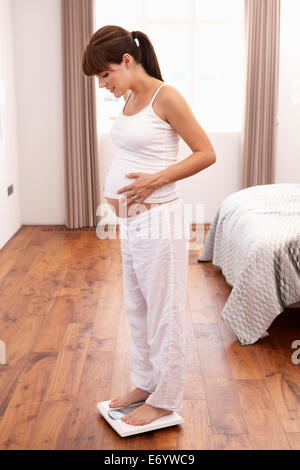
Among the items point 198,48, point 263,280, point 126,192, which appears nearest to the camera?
point 126,192

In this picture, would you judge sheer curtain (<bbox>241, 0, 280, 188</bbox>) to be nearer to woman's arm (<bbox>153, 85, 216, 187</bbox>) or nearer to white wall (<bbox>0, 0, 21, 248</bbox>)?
white wall (<bbox>0, 0, 21, 248</bbox>)

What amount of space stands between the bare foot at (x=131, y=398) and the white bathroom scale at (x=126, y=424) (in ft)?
0.04

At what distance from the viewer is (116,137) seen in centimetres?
188

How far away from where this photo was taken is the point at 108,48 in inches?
69.3

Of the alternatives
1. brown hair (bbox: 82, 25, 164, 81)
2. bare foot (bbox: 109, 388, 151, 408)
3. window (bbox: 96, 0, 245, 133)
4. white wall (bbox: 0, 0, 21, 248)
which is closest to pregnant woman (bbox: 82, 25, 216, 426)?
brown hair (bbox: 82, 25, 164, 81)

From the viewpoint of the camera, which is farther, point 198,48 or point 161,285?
point 198,48

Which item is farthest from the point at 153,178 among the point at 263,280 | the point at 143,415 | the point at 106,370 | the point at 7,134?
the point at 7,134

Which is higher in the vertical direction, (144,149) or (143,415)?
(144,149)

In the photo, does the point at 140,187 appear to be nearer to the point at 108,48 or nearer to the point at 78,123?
the point at 108,48

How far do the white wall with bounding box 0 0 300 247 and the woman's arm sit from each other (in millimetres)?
3100

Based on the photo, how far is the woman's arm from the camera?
70.1 inches

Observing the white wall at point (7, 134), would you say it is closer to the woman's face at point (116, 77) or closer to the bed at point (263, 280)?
the bed at point (263, 280)

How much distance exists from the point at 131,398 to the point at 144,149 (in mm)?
905
